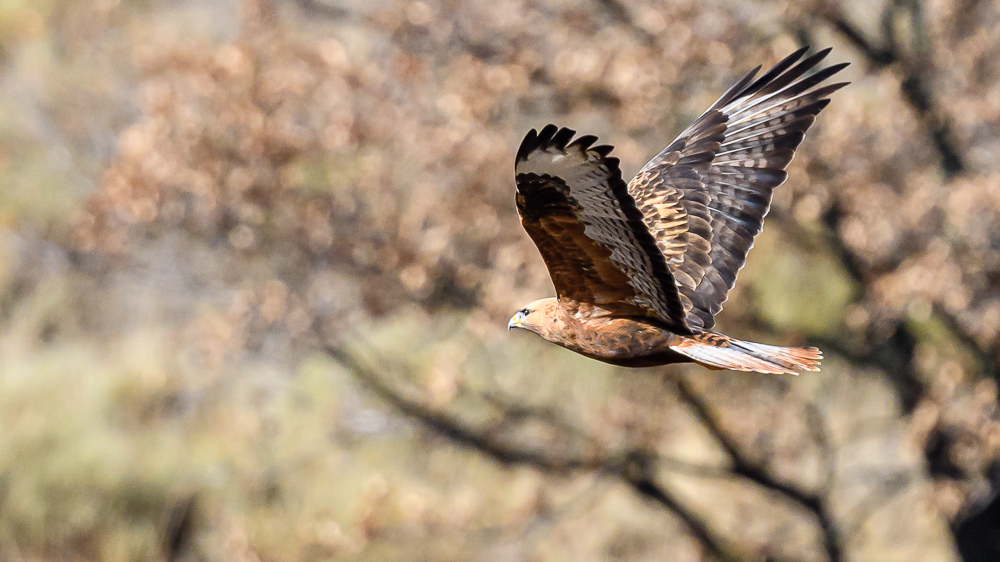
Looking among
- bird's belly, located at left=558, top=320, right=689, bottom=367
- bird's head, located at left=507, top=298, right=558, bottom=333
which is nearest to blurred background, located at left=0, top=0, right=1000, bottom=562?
bird's head, located at left=507, top=298, right=558, bottom=333

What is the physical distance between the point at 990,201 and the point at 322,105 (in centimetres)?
450

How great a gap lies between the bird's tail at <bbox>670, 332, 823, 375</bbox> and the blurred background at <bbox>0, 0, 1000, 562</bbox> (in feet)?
13.9

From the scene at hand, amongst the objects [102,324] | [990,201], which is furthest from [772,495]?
[102,324]

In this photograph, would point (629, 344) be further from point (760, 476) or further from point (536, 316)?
point (760, 476)

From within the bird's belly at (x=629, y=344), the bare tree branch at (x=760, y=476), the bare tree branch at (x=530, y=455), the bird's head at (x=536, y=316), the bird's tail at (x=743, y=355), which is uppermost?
the bird's tail at (x=743, y=355)

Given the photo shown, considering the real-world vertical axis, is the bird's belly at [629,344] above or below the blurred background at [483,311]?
above

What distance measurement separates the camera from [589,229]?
357cm

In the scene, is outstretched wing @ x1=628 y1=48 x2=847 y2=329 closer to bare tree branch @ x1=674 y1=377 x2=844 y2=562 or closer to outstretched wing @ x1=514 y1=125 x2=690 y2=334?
outstretched wing @ x1=514 y1=125 x2=690 y2=334

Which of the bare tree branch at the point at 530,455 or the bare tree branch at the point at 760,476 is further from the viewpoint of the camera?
the bare tree branch at the point at 530,455

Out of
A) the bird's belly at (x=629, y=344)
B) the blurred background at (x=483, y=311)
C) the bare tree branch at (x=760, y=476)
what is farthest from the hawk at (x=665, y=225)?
the bare tree branch at (x=760, y=476)

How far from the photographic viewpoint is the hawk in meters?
3.39

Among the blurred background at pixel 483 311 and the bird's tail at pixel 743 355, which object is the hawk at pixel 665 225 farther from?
the blurred background at pixel 483 311

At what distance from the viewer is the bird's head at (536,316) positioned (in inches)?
159

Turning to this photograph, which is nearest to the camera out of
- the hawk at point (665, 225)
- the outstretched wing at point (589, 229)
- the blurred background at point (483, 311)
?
the outstretched wing at point (589, 229)
